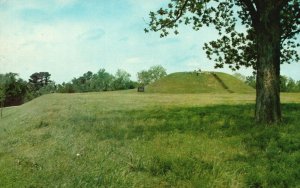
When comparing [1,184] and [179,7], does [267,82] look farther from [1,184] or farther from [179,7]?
[1,184]

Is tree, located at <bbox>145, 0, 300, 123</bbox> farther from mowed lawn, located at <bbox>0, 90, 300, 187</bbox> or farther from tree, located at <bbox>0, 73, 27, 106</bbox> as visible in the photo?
tree, located at <bbox>0, 73, 27, 106</bbox>

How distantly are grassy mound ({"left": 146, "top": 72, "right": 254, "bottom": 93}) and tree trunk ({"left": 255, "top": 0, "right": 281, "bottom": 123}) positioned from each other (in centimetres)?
9176

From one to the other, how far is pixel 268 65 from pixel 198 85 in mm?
101461

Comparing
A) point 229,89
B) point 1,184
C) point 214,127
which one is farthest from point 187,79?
point 1,184

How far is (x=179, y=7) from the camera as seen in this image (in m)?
21.7

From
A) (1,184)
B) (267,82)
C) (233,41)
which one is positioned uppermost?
(233,41)

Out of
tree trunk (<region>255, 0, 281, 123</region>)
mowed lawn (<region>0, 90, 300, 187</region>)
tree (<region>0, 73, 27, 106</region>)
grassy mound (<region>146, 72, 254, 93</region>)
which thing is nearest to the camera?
mowed lawn (<region>0, 90, 300, 187</region>)

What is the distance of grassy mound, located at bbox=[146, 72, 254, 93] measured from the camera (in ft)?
376

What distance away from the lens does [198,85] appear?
395 ft

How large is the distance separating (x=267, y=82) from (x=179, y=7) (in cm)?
633

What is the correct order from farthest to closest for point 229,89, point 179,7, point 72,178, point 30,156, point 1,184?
point 229,89
point 179,7
point 30,156
point 1,184
point 72,178

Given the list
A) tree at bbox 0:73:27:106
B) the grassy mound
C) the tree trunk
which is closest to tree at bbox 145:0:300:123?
the tree trunk

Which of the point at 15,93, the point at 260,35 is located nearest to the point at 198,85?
the point at 15,93

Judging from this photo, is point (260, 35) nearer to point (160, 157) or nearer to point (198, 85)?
point (160, 157)
